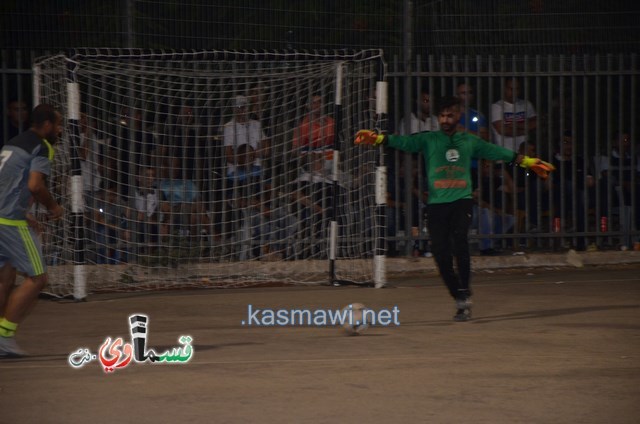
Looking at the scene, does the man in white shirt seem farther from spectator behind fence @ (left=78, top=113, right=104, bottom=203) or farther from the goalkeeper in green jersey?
the goalkeeper in green jersey

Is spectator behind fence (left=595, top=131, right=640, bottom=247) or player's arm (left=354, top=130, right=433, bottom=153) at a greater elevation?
player's arm (left=354, top=130, right=433, bottom=153)

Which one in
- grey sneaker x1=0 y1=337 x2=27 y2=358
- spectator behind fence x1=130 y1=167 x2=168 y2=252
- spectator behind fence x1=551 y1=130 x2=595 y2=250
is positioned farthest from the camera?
spectator behind fence x1=551 y1=130 x2=595 y2=250

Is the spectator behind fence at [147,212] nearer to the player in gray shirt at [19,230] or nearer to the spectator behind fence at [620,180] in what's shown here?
the player in gray shirt at [19,230]

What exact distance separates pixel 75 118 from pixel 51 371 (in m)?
4.46

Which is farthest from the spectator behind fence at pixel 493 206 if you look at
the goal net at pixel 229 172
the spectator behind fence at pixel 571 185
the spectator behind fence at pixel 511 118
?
the goal net at pixel 229 172

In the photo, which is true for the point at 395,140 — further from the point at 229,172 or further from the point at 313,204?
the point at 229,172

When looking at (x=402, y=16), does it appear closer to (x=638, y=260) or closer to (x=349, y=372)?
(x=638, y=260)

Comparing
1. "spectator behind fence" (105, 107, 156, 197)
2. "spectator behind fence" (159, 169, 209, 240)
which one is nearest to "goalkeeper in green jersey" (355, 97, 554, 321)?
"spectator behind fence" (159, 169, 209, 240)

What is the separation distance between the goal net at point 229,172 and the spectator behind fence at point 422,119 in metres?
0.70

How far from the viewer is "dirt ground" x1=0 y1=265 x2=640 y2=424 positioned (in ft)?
22.3

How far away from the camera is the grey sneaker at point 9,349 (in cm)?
866

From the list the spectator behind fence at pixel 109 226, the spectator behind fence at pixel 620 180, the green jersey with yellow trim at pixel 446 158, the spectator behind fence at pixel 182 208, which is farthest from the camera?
the spectator behind fence at pixel 620 180

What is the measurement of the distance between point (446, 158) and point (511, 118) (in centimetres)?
446

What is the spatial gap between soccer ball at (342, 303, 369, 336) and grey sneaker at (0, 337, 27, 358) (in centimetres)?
264
